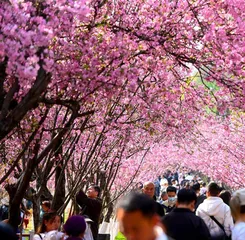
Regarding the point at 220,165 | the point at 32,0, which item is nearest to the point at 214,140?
the point at 220,165

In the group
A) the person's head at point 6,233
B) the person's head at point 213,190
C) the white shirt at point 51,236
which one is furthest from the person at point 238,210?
the person's head at point 213,190

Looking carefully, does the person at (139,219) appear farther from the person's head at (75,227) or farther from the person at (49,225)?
the person at (49,225)

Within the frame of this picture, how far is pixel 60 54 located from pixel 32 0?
2.49ft

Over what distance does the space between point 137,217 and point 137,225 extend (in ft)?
0.18

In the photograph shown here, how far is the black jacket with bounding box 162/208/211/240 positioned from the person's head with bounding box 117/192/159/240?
3.49 meters

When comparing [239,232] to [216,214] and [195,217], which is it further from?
[216,214]

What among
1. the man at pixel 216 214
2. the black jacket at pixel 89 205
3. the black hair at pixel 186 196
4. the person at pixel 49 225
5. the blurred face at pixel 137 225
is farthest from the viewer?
the black jacket at pixel 89 205

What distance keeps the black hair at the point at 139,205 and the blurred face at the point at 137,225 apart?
0.07 ft

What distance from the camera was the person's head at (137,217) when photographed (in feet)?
14.0

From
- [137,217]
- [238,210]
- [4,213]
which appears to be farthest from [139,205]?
[4,213]

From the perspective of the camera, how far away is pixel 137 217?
433 cm

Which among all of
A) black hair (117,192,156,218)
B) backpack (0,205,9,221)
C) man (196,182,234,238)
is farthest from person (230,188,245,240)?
backpack (0,205,9,221)

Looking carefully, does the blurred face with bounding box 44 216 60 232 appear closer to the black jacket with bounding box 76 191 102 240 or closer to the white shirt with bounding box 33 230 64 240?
the white shirt with bounding box 33 230 64 240

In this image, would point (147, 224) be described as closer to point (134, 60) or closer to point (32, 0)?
point (32, 0)
